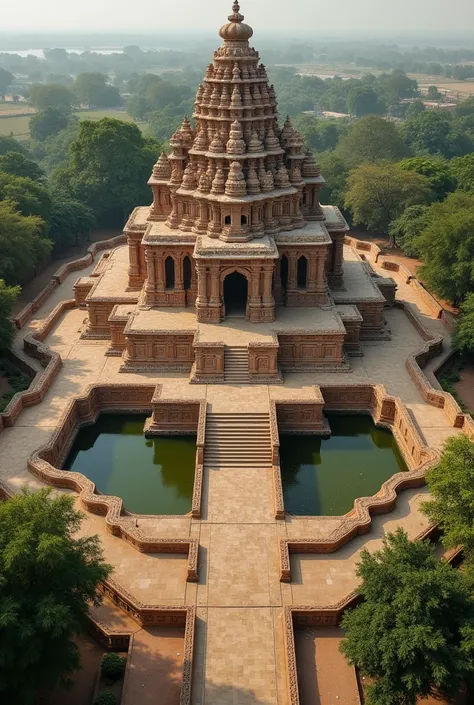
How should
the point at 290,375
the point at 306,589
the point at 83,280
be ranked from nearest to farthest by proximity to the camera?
the point at 306,589
the point at 290,375
the point at 83,280

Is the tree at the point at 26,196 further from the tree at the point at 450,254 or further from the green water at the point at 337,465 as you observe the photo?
the green water at the point at 337,465

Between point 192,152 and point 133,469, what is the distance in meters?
16.7

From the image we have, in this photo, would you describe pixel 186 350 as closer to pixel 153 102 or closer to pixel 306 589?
pixel 306 589

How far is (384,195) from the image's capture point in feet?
160

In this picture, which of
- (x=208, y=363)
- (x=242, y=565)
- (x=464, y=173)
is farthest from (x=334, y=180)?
(x=242, y=565)

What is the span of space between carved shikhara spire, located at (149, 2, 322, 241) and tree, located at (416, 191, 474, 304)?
867cm

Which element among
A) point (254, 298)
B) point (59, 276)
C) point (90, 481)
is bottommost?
point (90, 481)

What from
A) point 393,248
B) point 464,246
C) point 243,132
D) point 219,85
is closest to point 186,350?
point 243,132

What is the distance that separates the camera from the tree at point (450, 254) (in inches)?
1347

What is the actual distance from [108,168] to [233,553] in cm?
4264

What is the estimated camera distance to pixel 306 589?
1830 cm

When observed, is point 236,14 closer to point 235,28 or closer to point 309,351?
point 235,28

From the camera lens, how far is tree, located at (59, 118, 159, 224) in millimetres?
53438

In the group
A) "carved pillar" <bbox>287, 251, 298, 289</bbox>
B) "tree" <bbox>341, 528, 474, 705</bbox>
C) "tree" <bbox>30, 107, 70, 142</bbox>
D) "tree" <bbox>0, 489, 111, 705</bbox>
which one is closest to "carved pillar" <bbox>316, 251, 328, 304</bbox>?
"carved pillar" <bbox>287, 251, 298, 289</bbox>
